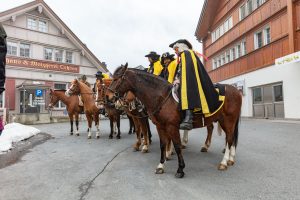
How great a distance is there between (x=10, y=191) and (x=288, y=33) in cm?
1580

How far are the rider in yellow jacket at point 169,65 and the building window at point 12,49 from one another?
786 inches

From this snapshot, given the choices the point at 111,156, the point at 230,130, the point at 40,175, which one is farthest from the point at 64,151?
the point at 230,130

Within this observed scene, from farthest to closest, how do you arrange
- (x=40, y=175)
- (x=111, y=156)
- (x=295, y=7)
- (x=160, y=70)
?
(x=295, y=7) < (x=160, y=70) < (x=111, y=156) < (x=40, y=175)

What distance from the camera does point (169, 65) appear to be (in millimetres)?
5996

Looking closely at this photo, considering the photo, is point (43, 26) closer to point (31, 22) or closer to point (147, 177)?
point (31, 22)

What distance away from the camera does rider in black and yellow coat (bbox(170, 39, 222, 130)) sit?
13.7 ft

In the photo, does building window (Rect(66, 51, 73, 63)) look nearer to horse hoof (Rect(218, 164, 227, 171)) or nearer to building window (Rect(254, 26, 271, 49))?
building window (Rect(254, 26, 271, 49))

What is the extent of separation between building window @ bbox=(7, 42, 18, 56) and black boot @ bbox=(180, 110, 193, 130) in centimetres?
2178

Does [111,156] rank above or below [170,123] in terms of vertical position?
below

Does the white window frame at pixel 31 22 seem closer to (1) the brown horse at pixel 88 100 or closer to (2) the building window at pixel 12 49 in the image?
(2) the building window at pixel 12 49

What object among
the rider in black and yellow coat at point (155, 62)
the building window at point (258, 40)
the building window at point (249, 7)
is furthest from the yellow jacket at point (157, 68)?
the building window at point (249, 7)

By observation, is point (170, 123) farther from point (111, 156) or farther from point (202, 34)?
Answer: point (202, 34)

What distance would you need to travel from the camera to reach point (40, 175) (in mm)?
4477

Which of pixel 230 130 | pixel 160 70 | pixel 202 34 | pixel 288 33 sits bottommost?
pixel 230 130
